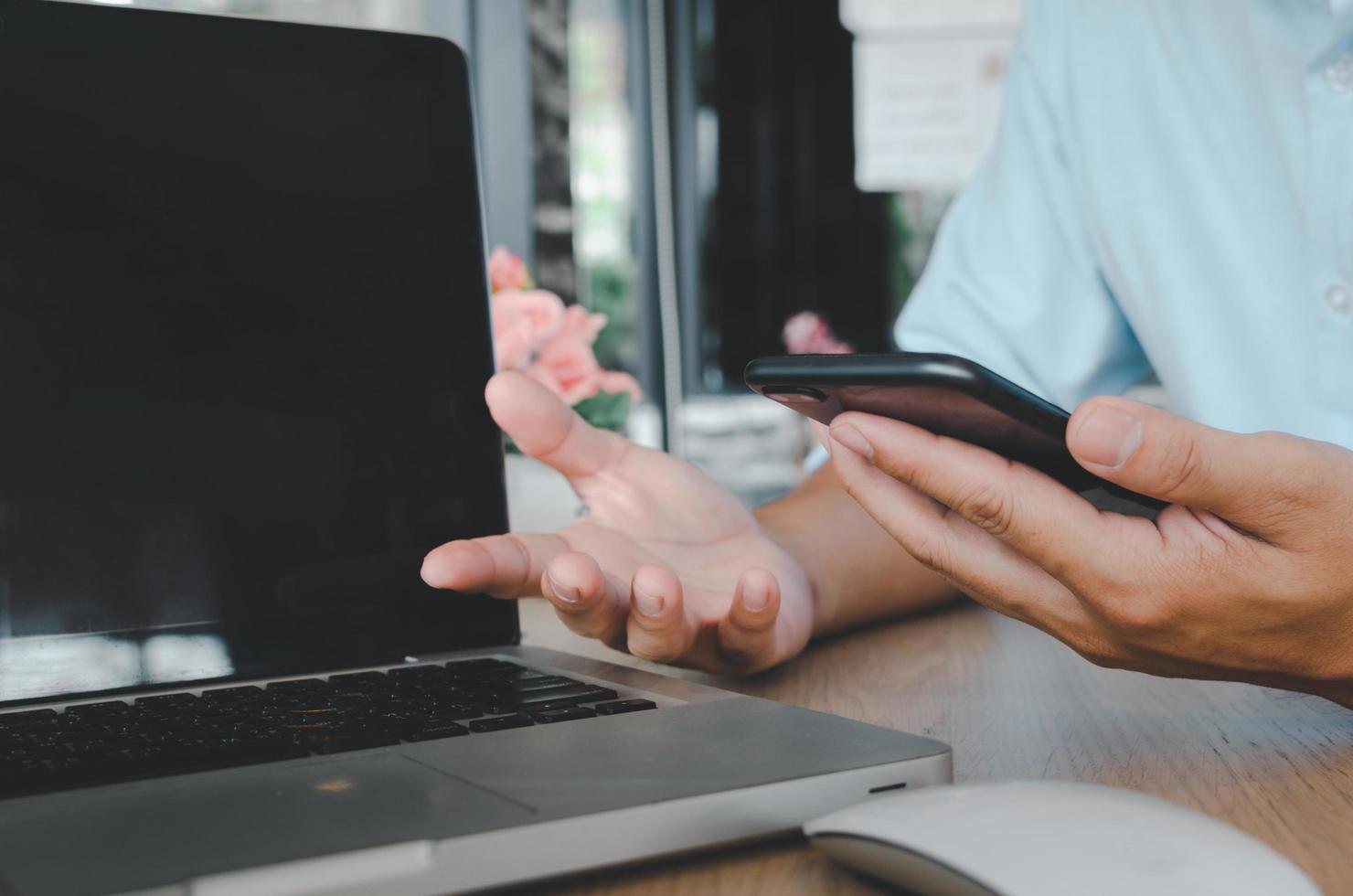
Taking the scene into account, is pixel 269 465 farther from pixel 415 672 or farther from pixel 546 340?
pixel 546 340

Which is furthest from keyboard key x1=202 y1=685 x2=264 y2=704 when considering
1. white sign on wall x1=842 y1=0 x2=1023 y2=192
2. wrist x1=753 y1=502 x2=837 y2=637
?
white sign on wall x1=842 y1=0 x2=1023 y2=192

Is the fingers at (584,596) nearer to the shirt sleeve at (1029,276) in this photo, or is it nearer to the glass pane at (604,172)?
the shirt sleeve at (1029,276)

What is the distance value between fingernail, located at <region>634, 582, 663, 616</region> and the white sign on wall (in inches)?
122

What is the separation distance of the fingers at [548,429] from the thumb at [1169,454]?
0.29m

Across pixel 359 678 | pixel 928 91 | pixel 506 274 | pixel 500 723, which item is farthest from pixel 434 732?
pixel 928 91

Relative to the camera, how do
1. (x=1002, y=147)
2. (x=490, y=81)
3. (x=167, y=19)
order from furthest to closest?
(x=490, y=81) < (x=1002, y=147) < (x=167, y=19)

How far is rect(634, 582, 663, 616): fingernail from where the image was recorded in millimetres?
565

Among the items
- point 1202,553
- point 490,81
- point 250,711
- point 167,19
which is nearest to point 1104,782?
point 1202,553

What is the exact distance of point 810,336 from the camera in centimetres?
321

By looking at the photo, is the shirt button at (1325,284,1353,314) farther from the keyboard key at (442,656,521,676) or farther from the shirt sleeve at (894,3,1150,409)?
the keyboard key at (442,656,521,676)

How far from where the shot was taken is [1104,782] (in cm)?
44

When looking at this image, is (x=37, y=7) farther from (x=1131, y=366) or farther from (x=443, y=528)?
(x=1131, y=366)

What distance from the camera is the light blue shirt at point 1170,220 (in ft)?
2.97

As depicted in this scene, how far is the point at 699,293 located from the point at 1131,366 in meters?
2.33
